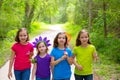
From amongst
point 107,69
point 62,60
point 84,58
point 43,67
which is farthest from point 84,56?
point 107,69

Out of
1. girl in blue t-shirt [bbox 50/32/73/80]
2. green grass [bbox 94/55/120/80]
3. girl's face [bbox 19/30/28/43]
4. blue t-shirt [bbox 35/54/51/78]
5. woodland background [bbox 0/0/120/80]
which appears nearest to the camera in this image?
girl in blue t-shirt [bbox 50/32/73/80]

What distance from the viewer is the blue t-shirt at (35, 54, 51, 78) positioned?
588 centimetres

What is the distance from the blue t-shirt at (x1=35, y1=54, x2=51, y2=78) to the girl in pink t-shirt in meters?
0.53

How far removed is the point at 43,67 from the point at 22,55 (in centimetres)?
68

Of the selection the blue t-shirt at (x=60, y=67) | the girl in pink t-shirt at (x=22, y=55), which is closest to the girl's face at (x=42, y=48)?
the blue t-shirt at (x=60, y=67)

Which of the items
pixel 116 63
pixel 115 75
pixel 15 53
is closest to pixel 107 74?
pixel 115 75

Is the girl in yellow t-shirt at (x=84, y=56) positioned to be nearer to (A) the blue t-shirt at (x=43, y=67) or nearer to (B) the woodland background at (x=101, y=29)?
(A) the blue t-shirt at (x=43, y=67)

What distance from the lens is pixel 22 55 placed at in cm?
636

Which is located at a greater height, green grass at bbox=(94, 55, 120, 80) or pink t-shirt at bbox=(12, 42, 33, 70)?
pink t-shirt at bbox=(12, 42, 33, 70)

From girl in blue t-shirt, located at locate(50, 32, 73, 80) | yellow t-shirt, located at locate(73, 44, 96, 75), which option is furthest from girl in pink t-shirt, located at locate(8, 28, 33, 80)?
yellow t-shirt, located at locate(73, 44, 96, 75)

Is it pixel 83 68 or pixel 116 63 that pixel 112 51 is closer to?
pixel 116 63

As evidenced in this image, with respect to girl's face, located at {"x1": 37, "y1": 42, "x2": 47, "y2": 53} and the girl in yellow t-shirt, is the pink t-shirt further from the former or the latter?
the girl in yellow t-shirt

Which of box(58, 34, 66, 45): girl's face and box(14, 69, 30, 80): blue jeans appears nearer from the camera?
box(58, 34, 66, 45): girl's face

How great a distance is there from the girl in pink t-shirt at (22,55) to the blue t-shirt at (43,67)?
1.72 feet
